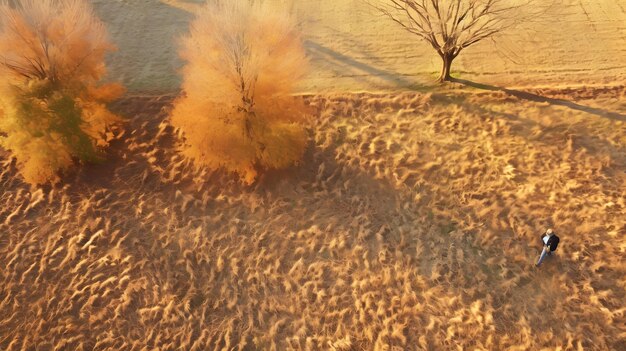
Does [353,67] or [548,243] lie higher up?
[353,67]

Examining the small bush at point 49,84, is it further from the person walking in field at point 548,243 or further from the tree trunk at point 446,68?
the person walking in field at point 548,243

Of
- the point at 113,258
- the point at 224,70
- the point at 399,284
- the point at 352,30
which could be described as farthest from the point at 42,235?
the point at 352,30

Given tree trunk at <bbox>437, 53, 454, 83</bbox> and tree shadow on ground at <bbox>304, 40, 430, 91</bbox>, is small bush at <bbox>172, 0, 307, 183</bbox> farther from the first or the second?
tree trunk at <bbox>437, 53, 454, 83</bbox>

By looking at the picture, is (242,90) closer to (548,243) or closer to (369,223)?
(369,223)

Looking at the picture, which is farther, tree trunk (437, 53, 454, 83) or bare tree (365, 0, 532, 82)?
tree trunk (437, 53, 454, 83)

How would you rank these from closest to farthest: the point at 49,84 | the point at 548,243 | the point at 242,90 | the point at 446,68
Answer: the point at 548,243 → the point at 242,90 → the point at 49,84 → the point at 446,68

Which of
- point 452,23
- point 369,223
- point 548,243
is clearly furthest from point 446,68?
point 548,243

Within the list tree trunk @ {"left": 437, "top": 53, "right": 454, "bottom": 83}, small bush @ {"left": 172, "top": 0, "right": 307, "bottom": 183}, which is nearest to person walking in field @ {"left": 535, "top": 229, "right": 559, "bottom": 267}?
tree trunk @ {"left": 437, "top": 53, "right": 454, "bottom": 83}
